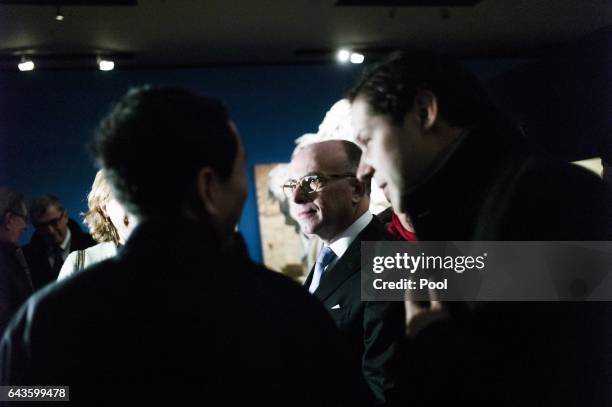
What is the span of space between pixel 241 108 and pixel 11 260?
3.18 metres

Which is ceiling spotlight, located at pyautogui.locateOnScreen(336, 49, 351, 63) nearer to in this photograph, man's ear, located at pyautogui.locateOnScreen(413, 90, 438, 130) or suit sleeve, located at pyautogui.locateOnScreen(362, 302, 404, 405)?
suit sleeve, located at pyautogui.locateOnScreen(362, 302, 404, 405)

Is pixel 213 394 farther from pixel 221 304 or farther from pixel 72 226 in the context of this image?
pixel 72 226

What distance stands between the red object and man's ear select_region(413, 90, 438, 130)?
1.02 m

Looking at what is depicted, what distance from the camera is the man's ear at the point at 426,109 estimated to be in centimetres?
138

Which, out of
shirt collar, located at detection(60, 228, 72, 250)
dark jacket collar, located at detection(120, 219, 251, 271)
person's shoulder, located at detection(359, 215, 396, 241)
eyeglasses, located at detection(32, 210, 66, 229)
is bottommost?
dark jacket collar, located at detection(120, 219, 251, 271)

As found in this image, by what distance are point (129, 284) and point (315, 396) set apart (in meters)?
0.34

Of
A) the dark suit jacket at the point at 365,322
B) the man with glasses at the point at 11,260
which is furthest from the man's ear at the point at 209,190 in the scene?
the man with glasses at the point at 11,260

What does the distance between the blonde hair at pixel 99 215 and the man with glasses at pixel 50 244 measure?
1373mm

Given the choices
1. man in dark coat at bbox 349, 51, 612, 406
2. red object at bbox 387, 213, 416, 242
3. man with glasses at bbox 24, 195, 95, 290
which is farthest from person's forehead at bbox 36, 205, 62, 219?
man in dark coat at bbox 349, 51, 612, 406

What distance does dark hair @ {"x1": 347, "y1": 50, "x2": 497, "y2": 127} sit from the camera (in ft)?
4.51

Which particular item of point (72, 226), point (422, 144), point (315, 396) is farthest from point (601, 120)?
point (315, 396)

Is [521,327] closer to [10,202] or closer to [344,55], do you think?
[10,202]

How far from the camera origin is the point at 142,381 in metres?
0.99

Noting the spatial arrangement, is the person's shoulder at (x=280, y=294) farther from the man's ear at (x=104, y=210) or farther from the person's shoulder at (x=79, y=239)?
the person's shoulder at (x=79, y=239)
